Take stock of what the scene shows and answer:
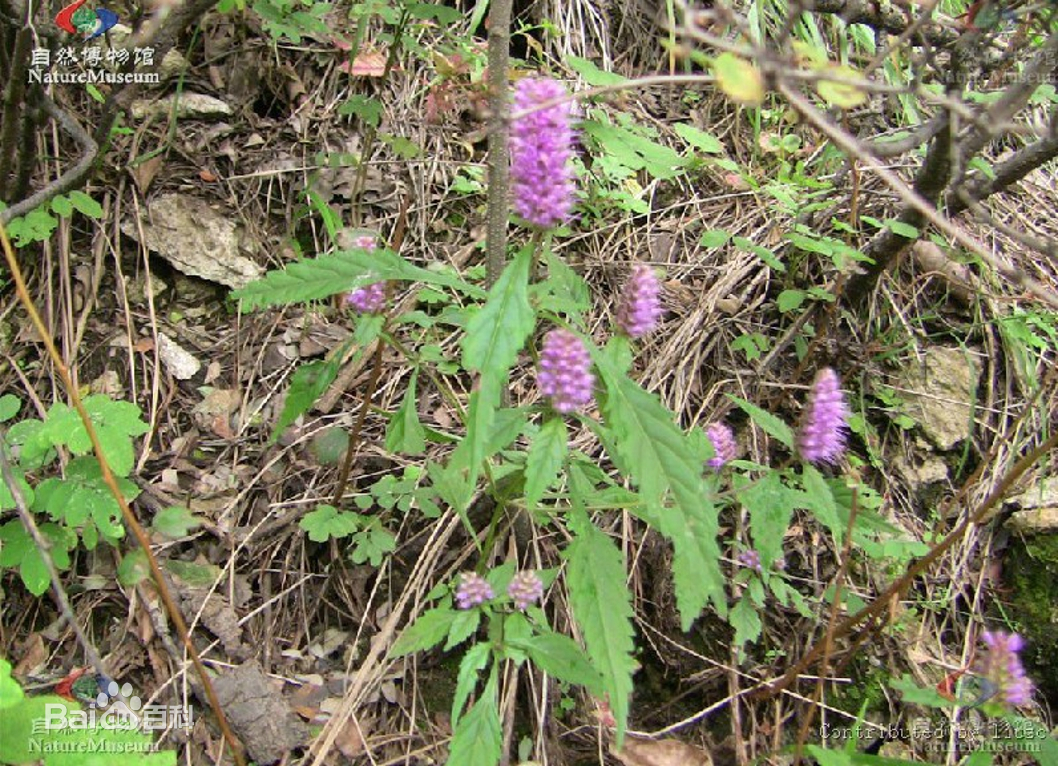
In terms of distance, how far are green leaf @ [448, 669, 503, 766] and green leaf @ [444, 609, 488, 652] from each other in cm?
10

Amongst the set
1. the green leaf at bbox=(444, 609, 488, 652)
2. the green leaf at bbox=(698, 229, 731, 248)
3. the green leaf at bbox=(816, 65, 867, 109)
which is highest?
the green leaf at bbox=(816, 65, 867, 109)

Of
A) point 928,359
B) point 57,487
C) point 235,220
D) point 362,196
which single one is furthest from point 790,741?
point 235,220

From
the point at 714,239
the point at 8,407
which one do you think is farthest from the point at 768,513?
the point at 8,407

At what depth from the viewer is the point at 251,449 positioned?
2408mm

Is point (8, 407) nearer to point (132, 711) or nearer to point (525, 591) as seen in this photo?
point (132, 711)

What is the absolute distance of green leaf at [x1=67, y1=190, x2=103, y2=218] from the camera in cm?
237

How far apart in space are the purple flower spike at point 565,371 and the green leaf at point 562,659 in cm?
50

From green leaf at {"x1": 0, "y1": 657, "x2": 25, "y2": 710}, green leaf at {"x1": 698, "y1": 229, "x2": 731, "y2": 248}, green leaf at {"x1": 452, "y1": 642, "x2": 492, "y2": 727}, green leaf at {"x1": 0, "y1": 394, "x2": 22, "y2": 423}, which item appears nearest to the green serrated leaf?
green leaf at {"x1": 0, "y1": 394, "x2": 22, "y2": 423}

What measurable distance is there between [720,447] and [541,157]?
92 cm

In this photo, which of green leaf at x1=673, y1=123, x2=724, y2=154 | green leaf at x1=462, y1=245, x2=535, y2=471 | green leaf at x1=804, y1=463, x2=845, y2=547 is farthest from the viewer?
green leaf at x1=673, y1=123, x2=724, y2=154

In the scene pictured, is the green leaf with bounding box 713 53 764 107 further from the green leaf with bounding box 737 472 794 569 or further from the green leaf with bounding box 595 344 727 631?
the green leaf with bounding box 737 472 794 569

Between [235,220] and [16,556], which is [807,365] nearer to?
[235,220]

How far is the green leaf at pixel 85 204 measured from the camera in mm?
2365

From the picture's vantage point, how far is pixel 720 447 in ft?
6.45
